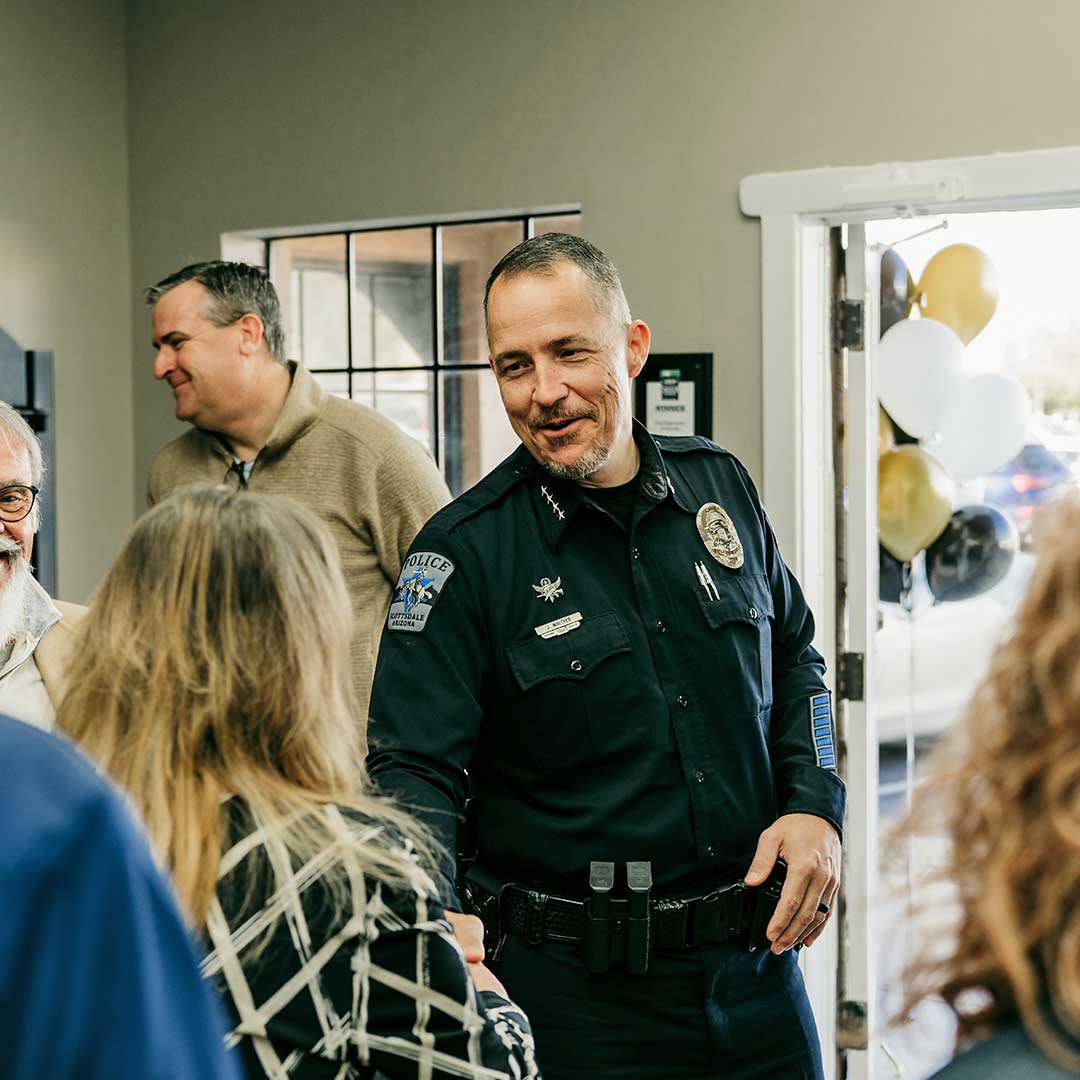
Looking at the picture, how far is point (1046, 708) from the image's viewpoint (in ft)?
2.49

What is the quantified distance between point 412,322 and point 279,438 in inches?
30.9

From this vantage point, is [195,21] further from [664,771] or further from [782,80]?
[664,771]

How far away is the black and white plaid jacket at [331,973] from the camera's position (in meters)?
1.11

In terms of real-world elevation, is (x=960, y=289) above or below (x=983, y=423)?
above

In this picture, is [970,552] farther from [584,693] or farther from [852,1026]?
[584,693]

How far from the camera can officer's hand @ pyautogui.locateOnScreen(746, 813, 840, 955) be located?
5.87ft

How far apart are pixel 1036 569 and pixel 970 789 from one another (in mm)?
136

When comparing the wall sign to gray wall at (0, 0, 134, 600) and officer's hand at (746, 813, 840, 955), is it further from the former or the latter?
gray wall at (0, 0, 134, 600)

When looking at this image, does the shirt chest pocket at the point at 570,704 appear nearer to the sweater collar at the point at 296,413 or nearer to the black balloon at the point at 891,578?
the sweater collar at the point at 296,413

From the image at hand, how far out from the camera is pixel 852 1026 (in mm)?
3092

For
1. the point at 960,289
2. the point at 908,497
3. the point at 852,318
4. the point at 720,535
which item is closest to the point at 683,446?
the point at 720,535

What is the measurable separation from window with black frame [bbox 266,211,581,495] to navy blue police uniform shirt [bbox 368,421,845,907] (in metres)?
1.49

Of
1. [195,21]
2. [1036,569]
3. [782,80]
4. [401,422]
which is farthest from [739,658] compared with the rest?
[195,21]

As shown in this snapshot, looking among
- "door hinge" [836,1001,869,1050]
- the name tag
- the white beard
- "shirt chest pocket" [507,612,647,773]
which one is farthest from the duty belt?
"door hinge" [836,1001,869,1050]
